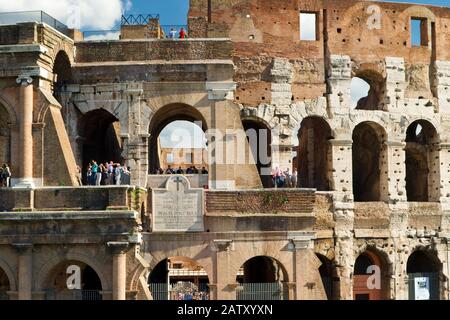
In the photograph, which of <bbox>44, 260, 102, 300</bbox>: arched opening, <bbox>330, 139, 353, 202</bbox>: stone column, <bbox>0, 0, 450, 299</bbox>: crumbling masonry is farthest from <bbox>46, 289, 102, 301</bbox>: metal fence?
<bbox>330, 139, 353, 202</bbox>: stone column

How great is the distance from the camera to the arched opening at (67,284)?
2138 cm

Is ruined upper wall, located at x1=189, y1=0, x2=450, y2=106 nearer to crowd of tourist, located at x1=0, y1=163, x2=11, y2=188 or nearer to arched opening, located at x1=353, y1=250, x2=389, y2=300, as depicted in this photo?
arched opening, located at x1=353, y1=250, x2=389, y2=300

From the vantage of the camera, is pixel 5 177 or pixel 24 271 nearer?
pixel 24 271

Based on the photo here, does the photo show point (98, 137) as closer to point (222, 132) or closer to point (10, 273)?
point (222, 132)

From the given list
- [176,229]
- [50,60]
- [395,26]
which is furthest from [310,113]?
[50,60]

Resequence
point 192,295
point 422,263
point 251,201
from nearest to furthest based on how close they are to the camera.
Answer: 1. point 251,201
2. point 192,295
3. point 422,263

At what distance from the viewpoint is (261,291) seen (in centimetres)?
2361

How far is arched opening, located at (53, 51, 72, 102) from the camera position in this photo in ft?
80.2

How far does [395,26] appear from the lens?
2873 cm

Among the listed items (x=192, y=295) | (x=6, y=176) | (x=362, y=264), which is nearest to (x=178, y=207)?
(x=6, y=176)

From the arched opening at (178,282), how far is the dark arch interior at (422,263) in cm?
867

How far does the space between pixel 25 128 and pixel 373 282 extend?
14615mm
